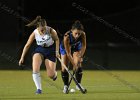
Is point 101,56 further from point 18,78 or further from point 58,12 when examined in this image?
point 58,12

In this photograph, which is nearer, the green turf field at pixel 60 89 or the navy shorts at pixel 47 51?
the green turf field at pixel 60 89

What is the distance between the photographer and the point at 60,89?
1623cm

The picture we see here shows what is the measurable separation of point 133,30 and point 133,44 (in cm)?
227

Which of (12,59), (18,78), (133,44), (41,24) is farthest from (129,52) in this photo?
(41,24)

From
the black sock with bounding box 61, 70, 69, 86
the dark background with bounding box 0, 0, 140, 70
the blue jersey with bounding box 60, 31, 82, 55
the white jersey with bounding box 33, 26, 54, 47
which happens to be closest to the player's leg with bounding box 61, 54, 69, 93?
the black sock with bounding box 61, 70, 69, 86

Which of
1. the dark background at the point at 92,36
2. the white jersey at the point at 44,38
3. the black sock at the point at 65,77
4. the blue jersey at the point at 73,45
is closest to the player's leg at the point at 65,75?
the black sock at the point at 65,77

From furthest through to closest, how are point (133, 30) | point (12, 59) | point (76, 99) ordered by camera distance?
point (133, 30) → point (12, 59) → point (76, 99)

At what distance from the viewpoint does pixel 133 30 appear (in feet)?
97.8

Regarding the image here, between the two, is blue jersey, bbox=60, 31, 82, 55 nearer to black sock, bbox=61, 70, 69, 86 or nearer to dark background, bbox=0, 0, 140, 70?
black sock, bbox=61, 70, 69, 86

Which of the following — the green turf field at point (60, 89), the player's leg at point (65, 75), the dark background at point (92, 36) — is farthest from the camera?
the dark background at point (92, 36)

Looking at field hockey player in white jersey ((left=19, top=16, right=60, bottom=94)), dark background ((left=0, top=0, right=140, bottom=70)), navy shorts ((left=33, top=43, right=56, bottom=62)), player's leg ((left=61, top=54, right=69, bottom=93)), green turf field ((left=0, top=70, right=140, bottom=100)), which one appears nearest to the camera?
green turf field ((left=0, top=70, right=140, bottom=100))

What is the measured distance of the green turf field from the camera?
13.9 m

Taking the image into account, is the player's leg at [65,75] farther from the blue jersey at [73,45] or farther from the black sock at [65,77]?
the blue jersey at [73,45]

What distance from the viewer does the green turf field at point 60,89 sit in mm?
13891
